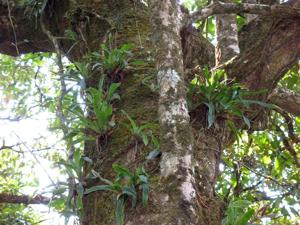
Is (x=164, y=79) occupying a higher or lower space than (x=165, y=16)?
lower

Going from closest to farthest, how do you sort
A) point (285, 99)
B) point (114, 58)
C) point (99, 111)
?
point (99, 111) < point (114, 58) < point (285, 99)

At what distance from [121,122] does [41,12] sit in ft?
4.23

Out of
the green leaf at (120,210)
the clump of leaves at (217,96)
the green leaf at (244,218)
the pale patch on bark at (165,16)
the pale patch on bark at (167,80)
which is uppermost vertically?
the pale patch on bark at (165,16)

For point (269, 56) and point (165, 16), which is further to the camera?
point (269, 56)

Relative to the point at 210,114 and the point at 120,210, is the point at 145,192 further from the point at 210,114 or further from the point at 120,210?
the point at 210,114

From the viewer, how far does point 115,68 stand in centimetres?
249

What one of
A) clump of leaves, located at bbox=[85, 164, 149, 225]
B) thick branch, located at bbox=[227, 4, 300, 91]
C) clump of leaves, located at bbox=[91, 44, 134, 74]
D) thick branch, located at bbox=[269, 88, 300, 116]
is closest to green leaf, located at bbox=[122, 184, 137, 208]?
clump of leaves, located at bbox=[85, 164, 149, 225]

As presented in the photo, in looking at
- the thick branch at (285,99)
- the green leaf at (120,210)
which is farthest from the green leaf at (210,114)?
the thick branch at (285,99)

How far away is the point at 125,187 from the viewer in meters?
1.80

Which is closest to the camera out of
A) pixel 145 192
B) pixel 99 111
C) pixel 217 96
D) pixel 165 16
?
pixel 145 192

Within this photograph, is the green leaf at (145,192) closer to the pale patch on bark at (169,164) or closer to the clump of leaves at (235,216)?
the pale patch on bark at (169,164)

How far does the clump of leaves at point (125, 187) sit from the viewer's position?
5.78 feet

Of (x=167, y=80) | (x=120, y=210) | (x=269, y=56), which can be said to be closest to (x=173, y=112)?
(x=167, y=80)

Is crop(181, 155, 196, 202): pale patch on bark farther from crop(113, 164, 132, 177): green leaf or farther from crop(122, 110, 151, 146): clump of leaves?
crop(122, 110, 151, 146): clump of leaves
